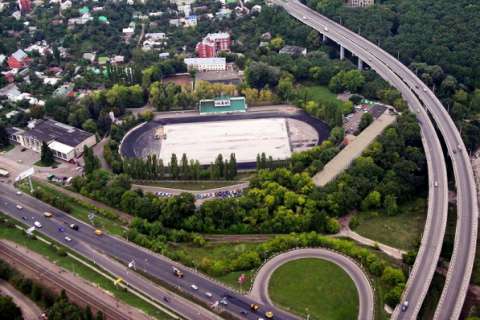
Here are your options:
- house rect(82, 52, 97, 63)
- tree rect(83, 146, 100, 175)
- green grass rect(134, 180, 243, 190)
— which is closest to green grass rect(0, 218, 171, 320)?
tree rect(83, 146, 100, 175)

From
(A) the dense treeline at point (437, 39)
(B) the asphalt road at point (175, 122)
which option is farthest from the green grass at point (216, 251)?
(A) the dense treeline at point (437, 39)

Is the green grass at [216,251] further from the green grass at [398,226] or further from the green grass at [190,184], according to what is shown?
the green grass at [398,226]

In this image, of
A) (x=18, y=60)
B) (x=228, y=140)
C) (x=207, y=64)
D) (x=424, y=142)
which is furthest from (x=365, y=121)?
(x=18, y=60)

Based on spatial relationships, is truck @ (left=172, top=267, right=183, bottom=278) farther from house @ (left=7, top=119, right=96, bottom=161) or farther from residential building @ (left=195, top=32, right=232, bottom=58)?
residential building @ (left=195, top=32, right=232, bottom=58)

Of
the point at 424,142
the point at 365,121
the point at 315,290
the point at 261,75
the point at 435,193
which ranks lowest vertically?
the point at 315,290

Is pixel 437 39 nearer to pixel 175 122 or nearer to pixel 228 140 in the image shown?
pixel 228 140
